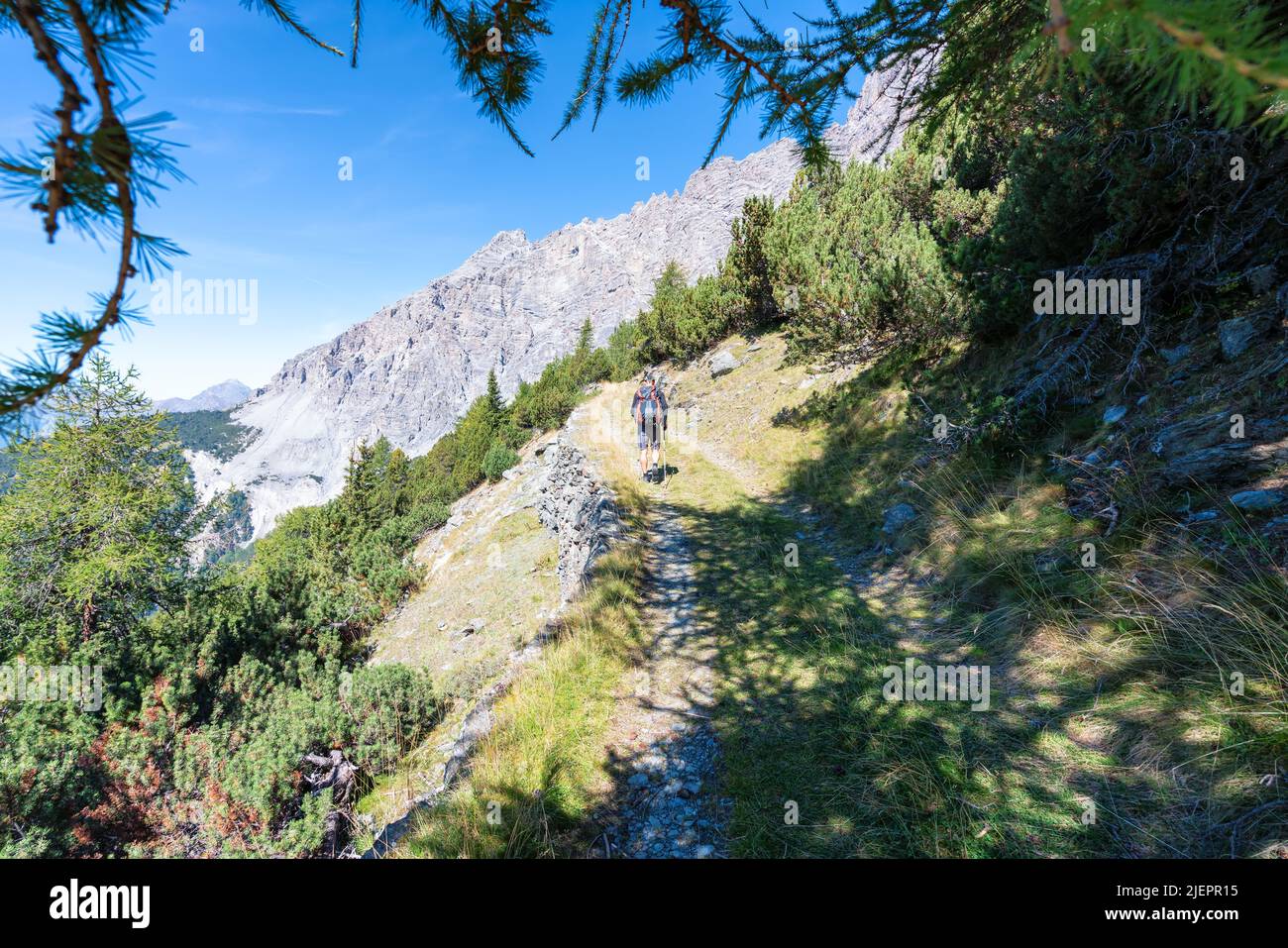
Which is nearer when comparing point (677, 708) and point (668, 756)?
point (668, 756)

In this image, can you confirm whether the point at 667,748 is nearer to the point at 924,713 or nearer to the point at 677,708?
the point at 677,708

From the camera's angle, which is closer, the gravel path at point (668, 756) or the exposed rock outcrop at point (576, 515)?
the gravel path at point (668, 756)

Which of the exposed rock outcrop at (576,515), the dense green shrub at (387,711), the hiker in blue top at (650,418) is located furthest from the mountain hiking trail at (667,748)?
the hiker in blue top at (650,418)

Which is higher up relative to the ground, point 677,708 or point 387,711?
point 677,708

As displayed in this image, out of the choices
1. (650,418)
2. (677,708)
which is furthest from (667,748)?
(650,418)

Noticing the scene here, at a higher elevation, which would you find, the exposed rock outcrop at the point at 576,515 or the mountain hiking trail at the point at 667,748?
the exposed rock outcrop at the point at 576,515

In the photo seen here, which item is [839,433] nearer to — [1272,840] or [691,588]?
[691,588]

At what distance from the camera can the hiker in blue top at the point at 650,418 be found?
35.9ft

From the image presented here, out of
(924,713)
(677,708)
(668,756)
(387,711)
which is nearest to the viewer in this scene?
(924,713)

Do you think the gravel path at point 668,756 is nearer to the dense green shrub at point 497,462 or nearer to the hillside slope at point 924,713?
the hillside slope at point 924,713

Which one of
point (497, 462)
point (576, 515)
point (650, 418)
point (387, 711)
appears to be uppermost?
point (497, 462)

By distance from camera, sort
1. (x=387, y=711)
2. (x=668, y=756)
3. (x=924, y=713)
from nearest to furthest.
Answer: (x=924, y=713)
(x=668, y=756)
(x=387, y=711)

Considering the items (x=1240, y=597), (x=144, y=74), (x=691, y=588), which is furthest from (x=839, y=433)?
(x=144, y=74)

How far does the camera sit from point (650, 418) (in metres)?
11.2
